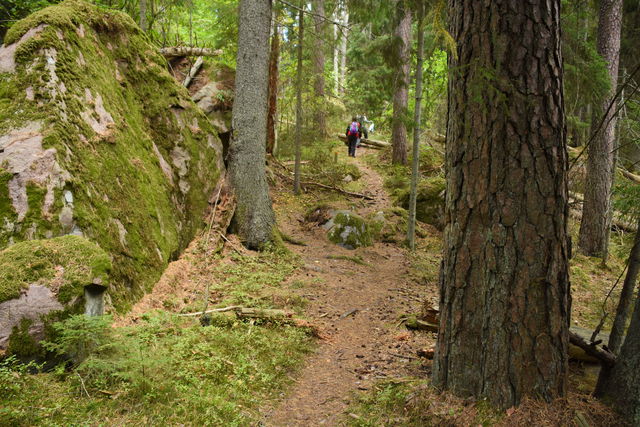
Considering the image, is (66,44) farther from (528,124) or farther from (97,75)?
(528,124)

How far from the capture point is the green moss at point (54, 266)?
3502 millimetres

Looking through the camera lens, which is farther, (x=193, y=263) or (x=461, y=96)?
(x=193, y=263)

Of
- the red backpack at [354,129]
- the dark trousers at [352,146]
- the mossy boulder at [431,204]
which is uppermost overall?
the red backpack at [354,129]

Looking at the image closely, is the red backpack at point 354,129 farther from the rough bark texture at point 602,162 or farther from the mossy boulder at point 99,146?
the mossy boulder at point 99,146

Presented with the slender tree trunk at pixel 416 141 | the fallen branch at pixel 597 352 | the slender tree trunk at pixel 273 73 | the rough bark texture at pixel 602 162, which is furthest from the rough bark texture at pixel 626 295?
the slender tree trunk at pixel 273 73

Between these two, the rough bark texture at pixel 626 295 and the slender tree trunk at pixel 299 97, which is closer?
the rough bark texture at pixel 626 295

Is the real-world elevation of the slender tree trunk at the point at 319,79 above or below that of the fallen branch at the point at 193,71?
above

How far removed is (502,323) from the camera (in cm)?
286

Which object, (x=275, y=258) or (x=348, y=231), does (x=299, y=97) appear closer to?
(x=348, y=231)

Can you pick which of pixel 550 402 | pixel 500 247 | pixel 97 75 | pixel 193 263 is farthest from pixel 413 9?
pixel 550 402

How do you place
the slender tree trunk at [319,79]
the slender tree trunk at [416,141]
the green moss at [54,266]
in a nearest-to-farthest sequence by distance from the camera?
the green moss at [54,266], the slender tree trunk at [416,141], the slender tree trunk at [319,79]

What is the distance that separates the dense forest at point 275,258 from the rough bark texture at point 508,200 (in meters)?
0.01

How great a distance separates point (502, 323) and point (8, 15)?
10674mm

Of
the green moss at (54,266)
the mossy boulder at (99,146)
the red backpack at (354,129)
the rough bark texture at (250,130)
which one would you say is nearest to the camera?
the green moss at (54,266)
